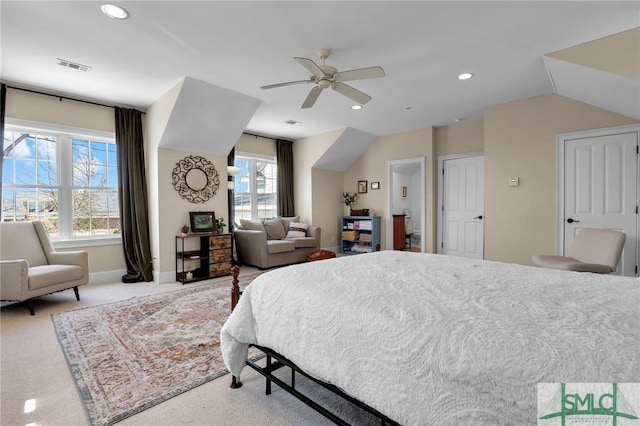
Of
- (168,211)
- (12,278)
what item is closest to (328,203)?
(168,211)

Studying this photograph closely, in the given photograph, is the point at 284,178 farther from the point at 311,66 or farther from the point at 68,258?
the point at 311,66

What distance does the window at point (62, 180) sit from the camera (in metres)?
4.06

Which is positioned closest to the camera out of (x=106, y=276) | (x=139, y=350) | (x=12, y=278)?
(x=139, y=350)

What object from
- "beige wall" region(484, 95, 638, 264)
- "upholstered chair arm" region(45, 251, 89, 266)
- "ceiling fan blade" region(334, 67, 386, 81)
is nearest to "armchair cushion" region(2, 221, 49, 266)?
"upholstered chair arm" region(45, 251, 89, 266)

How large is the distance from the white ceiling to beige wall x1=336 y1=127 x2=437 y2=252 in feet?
5.60

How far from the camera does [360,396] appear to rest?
116cm

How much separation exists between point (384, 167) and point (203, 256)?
4.14 metres

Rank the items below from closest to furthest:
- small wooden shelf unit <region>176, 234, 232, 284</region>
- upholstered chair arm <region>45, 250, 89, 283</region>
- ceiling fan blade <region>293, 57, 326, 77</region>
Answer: ceiling fan blade <region>293, 57, 326, 77</region> → upholstered chair arm <region>45, 250, 89, 283</region> → small wooden shelf unit <region>176, 234, 232, 284</region>

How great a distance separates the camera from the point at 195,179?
16.3 ft

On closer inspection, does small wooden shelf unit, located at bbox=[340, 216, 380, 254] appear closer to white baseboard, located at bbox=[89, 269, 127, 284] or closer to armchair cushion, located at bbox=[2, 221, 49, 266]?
white baseboard, located at bbox=[89, 269, 127, 284]

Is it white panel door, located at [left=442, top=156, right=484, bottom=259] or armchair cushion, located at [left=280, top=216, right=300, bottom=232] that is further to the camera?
armchair cushion, located at [left=280, top=216, right=300, bottom=232]

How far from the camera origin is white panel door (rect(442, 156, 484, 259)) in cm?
548

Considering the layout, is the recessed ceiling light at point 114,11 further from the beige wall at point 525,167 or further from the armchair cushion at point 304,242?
the beige wall at point 525,167

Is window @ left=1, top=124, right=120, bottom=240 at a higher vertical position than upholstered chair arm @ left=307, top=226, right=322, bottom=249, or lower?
higher
